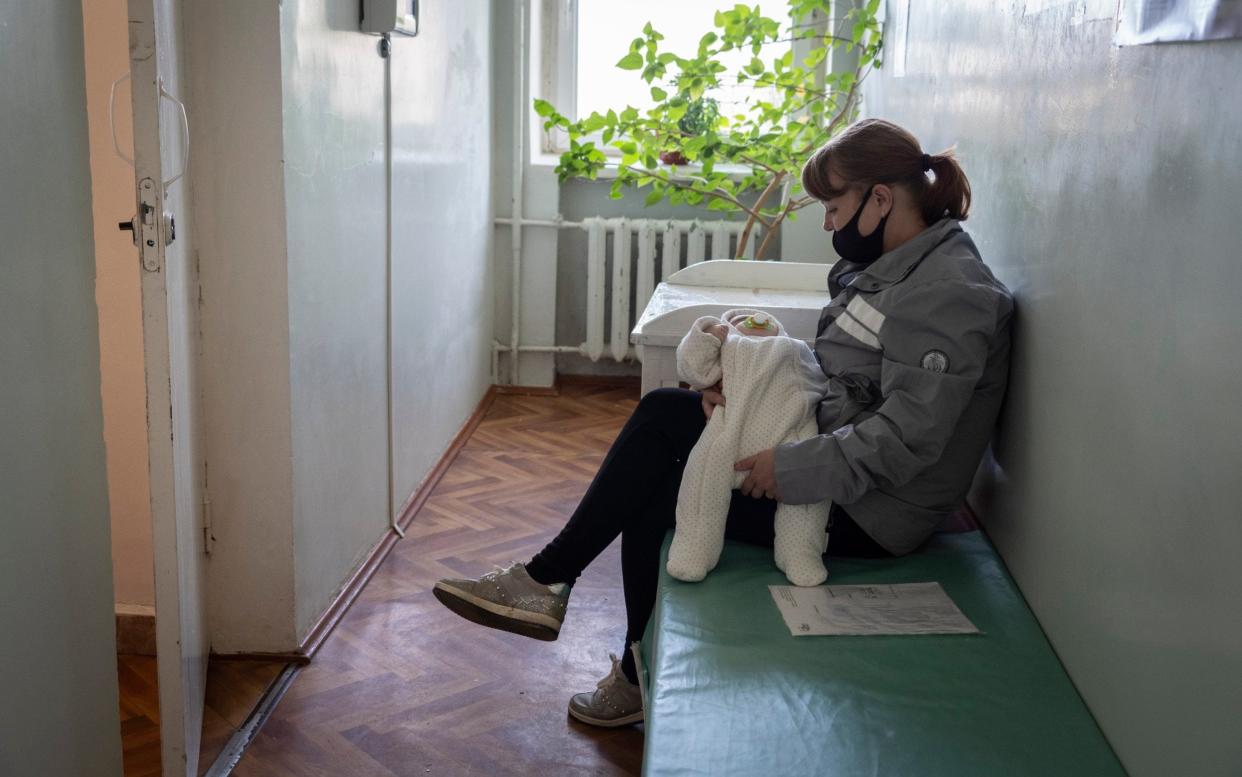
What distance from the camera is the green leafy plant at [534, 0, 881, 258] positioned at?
3998 mm

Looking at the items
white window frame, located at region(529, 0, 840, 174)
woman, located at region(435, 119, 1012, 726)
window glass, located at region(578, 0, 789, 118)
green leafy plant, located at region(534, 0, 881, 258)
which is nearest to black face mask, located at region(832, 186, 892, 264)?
woman, located at region(435, 119, 1012, 726)

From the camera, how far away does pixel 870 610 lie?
1830 mm

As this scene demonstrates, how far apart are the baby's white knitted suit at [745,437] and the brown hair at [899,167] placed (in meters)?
0.33

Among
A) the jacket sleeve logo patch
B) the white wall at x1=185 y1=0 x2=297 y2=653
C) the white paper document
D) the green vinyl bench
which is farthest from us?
the white wall at x1=185 y1=0 x2=297 y2=653

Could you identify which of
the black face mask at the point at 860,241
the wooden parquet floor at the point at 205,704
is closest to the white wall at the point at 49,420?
the wooden parquet floor at the point at 205,704

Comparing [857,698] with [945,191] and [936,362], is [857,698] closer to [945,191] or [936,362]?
[936,362]

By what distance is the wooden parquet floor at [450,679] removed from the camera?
221 centimetres

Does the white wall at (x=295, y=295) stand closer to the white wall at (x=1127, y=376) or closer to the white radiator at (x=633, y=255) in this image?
the white wall at (x=1127, y=376)

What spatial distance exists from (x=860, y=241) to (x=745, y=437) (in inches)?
17.2

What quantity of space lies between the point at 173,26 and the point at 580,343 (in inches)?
128

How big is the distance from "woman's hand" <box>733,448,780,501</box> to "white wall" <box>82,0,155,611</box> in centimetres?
121

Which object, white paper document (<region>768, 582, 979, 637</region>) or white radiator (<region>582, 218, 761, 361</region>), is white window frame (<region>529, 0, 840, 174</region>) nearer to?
white radiator (<region>582, 218, 761, 361</region>)

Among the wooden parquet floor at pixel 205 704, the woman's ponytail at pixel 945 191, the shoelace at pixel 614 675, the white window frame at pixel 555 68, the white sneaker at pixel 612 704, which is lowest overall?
the wooden parquet floor at pixel 205 704

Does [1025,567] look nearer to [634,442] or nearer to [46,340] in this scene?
[634,442]
